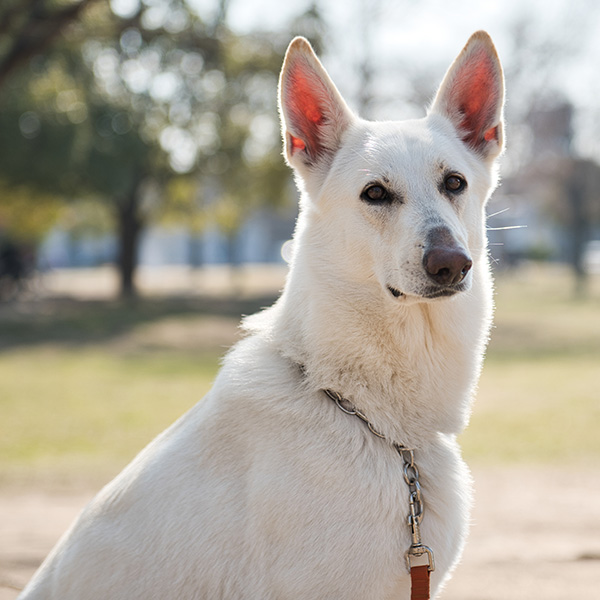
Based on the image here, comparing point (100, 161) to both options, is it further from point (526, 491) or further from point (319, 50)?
point (526, 491)

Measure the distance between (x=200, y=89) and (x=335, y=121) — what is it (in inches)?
948

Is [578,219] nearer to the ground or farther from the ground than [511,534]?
farther from the ground

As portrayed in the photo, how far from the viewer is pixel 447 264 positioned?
2.42 m

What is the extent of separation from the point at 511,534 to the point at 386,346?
3.70 meters

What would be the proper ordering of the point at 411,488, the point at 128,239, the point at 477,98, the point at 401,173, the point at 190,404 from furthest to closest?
the point at 128,239
the point at 190,404
the point at 477,98
the point at 401,173
the point at 411,488

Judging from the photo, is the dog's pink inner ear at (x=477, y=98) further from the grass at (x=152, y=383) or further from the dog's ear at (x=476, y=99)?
the grass at (x=152, y=383)

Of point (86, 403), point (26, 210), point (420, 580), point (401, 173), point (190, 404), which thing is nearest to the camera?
point (420, 580)

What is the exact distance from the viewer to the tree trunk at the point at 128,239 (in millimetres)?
29547

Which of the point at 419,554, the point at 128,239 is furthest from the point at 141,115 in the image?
the point at 419,554

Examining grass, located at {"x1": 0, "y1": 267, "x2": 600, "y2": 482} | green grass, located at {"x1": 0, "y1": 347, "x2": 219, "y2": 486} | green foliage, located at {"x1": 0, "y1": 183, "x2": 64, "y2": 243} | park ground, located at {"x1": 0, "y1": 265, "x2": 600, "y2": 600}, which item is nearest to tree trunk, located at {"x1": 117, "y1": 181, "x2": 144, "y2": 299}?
green foliage, located at {"x1": 0, "y1": 183, "x2": 64, "y2": 243}

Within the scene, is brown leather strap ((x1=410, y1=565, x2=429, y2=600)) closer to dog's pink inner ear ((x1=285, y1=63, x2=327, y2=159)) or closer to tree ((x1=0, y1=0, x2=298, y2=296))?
dog's pink inner ear ((x1=285, y1=63, x2=327, y2=159))

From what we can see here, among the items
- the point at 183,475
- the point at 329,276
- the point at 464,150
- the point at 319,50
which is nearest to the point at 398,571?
the point at 183,475

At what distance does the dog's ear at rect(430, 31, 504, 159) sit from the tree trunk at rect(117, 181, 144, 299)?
89.3 ft

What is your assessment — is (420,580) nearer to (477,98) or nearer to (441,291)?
(441,291)
